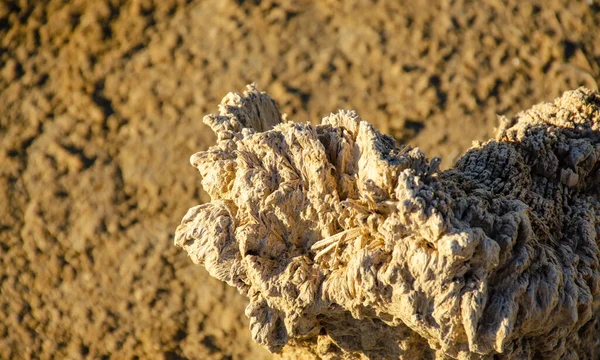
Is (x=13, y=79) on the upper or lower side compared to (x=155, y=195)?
upper

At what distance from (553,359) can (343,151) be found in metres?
0.64

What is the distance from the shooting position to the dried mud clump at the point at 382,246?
0.96 meters

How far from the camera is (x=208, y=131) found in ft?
7.61

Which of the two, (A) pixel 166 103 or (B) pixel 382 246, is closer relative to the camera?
(B) pixel 382 246

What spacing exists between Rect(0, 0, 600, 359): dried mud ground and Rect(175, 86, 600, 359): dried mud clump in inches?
43.6

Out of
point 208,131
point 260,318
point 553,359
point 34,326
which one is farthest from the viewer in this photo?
point 208,131

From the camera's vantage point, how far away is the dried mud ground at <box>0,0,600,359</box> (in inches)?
83.4

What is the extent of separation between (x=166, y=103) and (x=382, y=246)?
5.06ft

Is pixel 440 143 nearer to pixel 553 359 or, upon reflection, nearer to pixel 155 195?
pixel 155 195

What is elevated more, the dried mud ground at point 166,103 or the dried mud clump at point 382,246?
the dried mud ground at point 166,103

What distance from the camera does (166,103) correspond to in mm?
2314

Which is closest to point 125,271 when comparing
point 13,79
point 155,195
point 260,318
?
point 155,195

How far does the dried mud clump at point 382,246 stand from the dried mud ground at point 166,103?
1107 mm

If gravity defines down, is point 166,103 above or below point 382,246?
above
